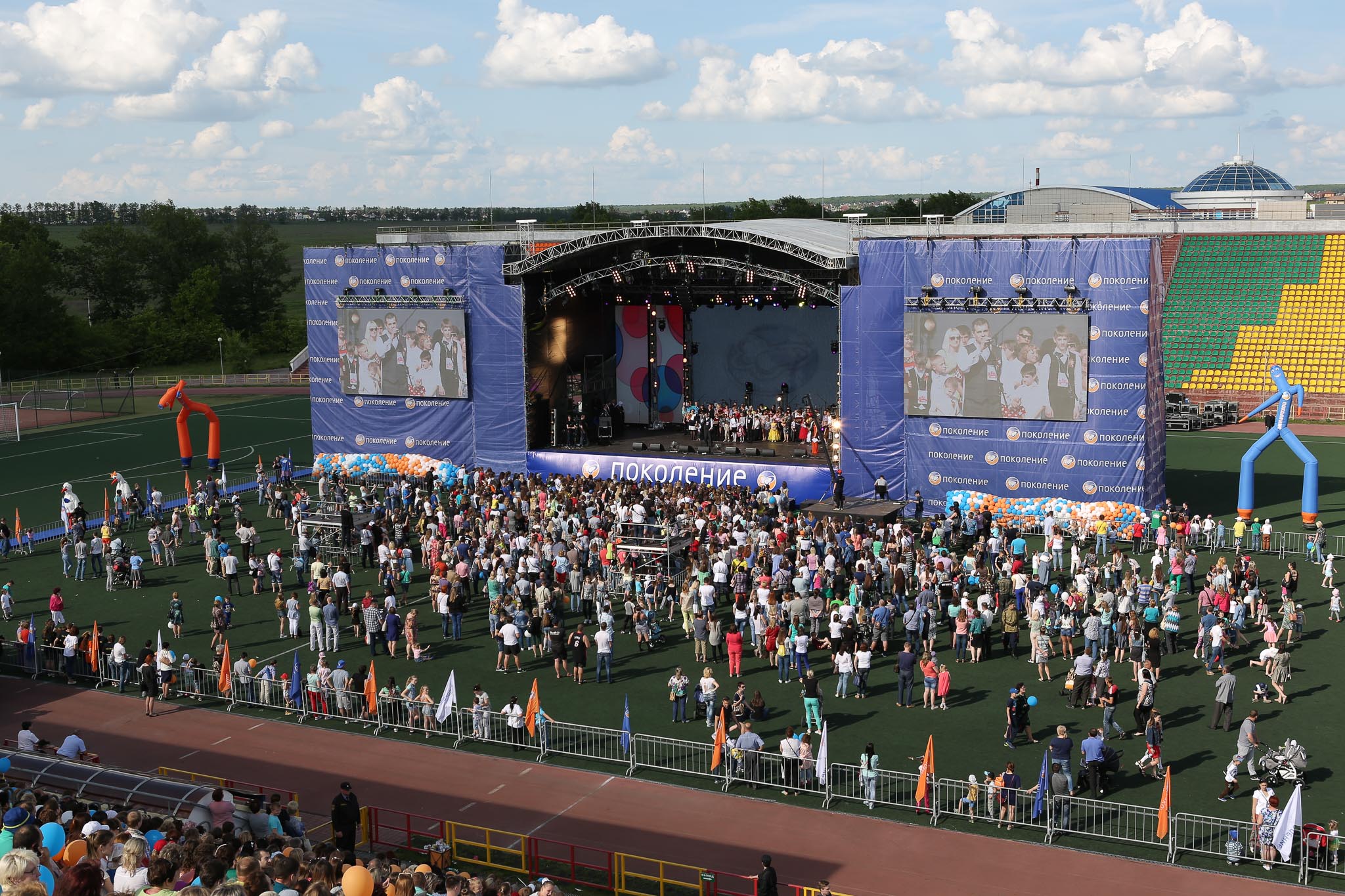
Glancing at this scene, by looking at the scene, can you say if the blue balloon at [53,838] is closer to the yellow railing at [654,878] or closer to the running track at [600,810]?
the running track at [600,810]

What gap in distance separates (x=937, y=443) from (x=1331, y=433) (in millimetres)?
24215

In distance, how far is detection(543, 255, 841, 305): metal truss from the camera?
125 feet

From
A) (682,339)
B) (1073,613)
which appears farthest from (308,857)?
(682,339)

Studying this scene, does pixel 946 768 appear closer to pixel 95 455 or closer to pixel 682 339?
pixel 682 339

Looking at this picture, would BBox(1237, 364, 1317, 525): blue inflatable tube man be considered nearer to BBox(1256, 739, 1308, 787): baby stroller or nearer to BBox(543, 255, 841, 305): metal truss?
BBox(543, 255, 841, 305): metal truss

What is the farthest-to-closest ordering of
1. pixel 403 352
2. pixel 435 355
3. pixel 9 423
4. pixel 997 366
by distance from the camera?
pixel 9 423
pixel 403 352
pixel 435 355
pixel 997 366

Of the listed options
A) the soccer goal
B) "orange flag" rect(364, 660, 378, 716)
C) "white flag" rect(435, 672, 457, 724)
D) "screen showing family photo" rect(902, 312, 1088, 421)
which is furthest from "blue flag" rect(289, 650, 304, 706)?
the soccer goal

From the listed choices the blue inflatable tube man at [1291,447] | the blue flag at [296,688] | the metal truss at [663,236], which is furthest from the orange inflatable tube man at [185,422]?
the blue inflatable tube man at [1291,447]

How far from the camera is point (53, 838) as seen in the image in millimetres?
12773

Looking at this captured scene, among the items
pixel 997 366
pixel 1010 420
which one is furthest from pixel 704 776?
pixel 997 366

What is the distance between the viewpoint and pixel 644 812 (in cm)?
1969

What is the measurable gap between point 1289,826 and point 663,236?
26315mm

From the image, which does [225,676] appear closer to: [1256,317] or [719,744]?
[719,744]

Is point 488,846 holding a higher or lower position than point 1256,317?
lower
